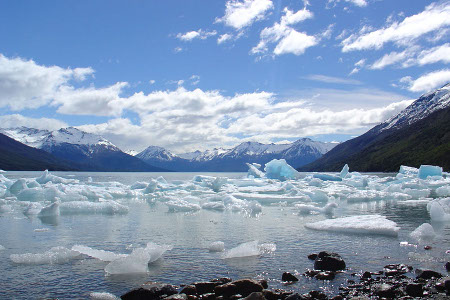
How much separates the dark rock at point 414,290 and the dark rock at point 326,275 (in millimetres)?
1790

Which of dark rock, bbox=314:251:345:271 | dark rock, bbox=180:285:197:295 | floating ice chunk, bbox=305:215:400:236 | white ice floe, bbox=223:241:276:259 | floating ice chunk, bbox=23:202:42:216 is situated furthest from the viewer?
floating ice chunk, bbox=23:202:42:216

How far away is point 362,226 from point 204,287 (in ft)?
30.8

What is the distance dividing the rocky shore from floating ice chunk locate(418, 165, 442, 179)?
4909cm

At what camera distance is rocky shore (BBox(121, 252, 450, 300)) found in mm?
7746

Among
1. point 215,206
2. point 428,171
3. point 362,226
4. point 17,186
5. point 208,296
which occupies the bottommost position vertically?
point 208,296

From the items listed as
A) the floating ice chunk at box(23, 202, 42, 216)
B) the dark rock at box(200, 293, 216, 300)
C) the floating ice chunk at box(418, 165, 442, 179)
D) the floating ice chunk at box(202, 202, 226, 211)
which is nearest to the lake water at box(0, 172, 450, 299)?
the floating ice chunk at box(23, 202, 42, 216)

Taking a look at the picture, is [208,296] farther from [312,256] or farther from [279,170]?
[279,170]

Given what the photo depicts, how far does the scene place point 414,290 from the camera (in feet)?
25.9

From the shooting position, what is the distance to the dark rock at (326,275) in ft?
30.2

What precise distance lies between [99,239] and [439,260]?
458 inches

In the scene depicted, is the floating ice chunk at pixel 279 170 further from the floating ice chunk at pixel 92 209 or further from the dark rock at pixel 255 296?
the dark rock at pixel 255 296

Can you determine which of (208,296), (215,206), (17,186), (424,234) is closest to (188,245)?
(208,296)

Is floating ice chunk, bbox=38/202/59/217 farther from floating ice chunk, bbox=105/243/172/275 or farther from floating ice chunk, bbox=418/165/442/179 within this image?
floating ice chunk, bbox=418/165/442/179

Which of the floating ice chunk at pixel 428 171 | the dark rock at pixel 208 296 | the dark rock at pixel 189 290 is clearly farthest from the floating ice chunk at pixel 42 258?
the floating ice chunk at pixel 428 171
